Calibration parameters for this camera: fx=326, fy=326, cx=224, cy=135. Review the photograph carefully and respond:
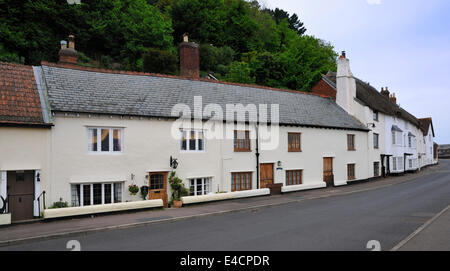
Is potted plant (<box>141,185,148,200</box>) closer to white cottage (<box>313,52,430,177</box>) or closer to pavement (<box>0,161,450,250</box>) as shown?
pavement (<box>0,161,450,250</box>)

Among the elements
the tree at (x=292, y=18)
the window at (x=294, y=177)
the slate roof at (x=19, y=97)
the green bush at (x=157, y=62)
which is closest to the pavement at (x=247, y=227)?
the slate roof at (x=19, y=97)

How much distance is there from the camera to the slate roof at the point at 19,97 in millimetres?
13672

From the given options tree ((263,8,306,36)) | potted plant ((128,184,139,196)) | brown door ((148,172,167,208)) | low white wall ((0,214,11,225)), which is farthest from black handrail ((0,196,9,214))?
tree ((263,8,306,36))

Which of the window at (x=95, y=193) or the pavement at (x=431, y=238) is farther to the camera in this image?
the window at (x=95, y=193)

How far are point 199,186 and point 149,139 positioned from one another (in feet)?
13.8

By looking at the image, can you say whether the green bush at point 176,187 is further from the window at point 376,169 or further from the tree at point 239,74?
the tree at point 239,74

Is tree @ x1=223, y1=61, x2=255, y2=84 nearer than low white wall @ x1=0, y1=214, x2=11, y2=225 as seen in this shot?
No

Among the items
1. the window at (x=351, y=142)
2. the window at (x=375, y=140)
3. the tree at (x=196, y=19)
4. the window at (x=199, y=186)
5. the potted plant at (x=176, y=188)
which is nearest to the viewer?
the potted plant at (x=176, y=188)

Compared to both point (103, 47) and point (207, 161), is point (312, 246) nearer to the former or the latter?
point (207, 161)

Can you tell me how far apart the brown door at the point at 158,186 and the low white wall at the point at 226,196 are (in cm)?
118

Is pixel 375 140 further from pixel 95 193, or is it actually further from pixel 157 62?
pixel 95 193

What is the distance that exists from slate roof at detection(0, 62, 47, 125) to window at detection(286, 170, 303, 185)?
15954 mm

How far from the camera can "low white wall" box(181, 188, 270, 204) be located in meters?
17.1
